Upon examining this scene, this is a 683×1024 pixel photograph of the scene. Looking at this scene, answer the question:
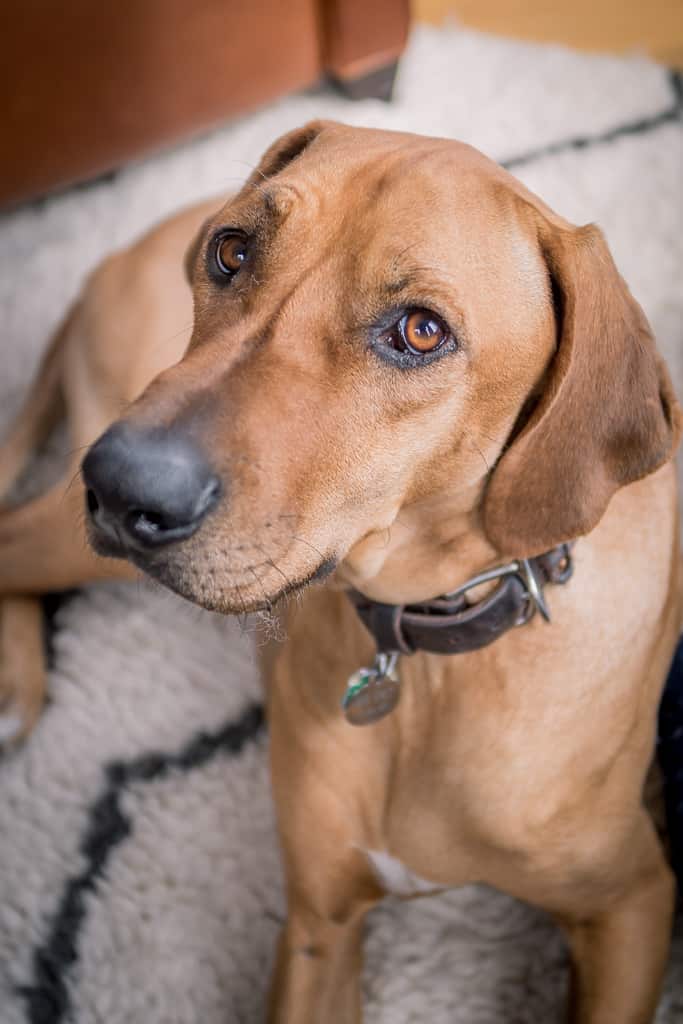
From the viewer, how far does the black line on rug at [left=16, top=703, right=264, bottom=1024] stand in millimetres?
2049

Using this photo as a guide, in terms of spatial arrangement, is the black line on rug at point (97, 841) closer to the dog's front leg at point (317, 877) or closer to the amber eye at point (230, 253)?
the dog's front leg at point (317, 877)

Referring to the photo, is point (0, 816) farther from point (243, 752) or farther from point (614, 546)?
point (614, 546)

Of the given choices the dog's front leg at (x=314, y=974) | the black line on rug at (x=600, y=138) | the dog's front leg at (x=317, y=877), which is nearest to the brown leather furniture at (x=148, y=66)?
the black line on rug at (x=600, y=138)

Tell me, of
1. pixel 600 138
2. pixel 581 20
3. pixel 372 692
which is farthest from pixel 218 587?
pixel 581 20

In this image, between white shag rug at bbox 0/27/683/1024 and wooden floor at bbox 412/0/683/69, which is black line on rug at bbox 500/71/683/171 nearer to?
white shag rug at bbox 0/27/683/1024

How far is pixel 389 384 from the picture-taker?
4.41 feet

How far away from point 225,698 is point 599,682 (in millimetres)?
1087

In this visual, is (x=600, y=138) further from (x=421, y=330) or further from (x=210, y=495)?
(x=210, y=495)

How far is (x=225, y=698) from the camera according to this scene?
248cm

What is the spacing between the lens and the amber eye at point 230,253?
149 cm

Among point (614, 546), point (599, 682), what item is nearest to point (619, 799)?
point (599, 682)

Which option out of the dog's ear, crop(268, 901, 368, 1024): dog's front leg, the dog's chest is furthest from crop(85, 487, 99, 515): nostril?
crop(268, 901, 368, 1024): dog's front leg

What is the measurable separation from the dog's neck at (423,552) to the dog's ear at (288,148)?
576mm

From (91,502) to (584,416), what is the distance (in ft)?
2.06
